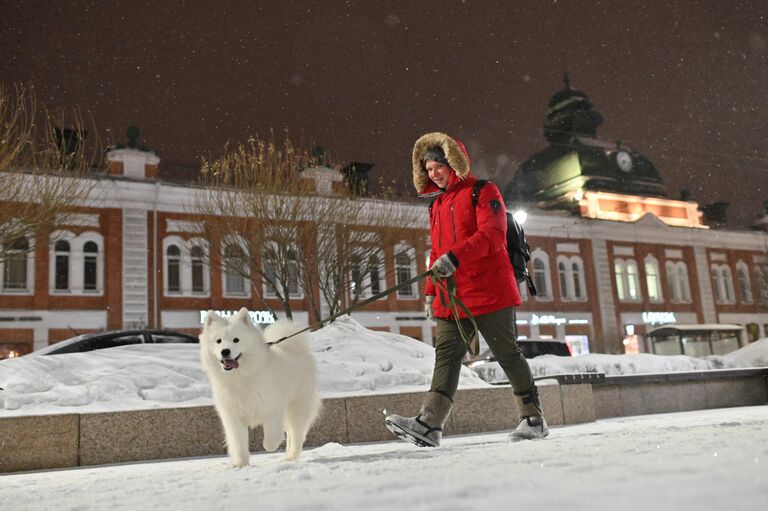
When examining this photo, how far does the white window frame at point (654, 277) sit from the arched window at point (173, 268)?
26.1m

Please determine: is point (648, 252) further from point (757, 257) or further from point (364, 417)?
point (364, 417)

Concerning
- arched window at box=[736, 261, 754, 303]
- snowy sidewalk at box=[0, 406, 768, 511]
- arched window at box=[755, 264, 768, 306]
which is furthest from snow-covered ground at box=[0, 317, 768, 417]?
arched window at box=[736, 261, 754, 303]

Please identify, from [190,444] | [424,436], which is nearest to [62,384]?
[190,444]

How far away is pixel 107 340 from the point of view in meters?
13.1

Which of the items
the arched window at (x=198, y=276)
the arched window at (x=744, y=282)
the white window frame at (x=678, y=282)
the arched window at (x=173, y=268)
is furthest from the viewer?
the arched window at (x=744, y=282)

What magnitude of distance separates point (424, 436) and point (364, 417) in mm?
2823

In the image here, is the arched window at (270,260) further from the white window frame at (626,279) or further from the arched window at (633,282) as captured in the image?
the arched window at (633,282)

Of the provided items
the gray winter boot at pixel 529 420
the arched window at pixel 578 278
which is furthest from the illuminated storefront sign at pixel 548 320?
the gray winter boot at pixel 529 420

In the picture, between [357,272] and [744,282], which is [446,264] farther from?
[744,282]

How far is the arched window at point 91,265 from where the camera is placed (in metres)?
26.9

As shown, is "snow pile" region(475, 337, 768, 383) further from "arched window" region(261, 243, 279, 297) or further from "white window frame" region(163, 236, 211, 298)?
"white window frame" region(163, 236, 211, 298)

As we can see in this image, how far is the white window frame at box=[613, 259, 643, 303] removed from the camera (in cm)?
3950

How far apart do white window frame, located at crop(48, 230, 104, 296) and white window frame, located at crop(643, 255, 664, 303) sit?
29101 millimetres

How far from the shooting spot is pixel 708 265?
4322 cm
